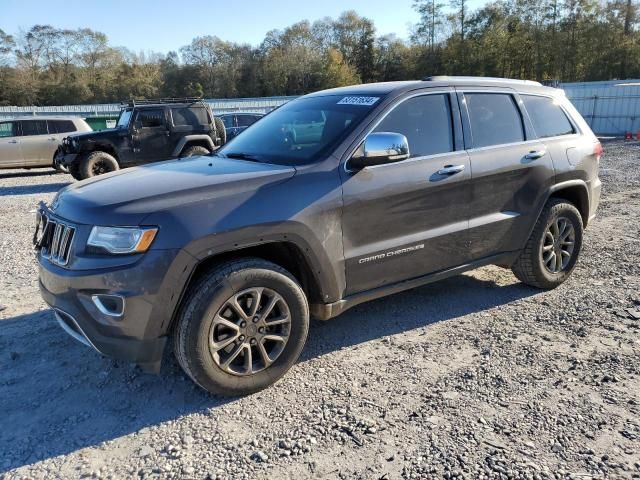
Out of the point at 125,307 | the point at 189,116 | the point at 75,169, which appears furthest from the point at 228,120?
the point at 125,307

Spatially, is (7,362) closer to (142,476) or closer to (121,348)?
(121,348)

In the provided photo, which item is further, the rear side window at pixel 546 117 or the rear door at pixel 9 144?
the rear door at pixel 9 144

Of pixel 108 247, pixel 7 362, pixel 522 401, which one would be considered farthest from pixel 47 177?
pixel 522 401

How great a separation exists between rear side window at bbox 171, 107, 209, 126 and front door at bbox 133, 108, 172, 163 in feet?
0.93

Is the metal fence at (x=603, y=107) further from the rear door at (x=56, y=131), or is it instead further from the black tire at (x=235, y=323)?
the black tire at (x=235, y=323)

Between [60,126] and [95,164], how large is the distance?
12.4ft

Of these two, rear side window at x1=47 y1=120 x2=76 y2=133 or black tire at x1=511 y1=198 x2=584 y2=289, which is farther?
rear side window at x1=47 y1=120 x2=76 y2=133

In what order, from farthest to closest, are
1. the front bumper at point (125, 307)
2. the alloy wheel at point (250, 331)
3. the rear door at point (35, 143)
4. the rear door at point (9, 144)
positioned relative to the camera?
the rear door at point (35, 143)
the rear door at point (9, 144)
the alloy wheel at point (250, 331)
the front bumper at point (125, 307)

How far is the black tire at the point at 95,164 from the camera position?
11766mm

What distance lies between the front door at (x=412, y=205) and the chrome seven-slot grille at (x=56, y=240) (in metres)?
1.66

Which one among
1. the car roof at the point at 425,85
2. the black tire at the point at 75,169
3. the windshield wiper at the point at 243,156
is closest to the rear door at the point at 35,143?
the black tire at the point at 75,169

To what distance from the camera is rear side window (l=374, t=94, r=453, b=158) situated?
12.2 feet

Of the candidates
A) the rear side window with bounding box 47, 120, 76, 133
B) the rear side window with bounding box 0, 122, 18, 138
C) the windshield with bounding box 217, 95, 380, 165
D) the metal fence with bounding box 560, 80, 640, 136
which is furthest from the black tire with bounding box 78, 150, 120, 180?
the metal fence with bounding box 560, 80, 640, 136

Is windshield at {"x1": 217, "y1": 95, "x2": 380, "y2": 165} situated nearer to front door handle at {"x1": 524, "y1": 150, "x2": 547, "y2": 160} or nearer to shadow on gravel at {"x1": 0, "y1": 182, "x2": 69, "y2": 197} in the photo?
front door handle at {"x1": 524, "y1": 150, "x2": 547, "y2": 160}
